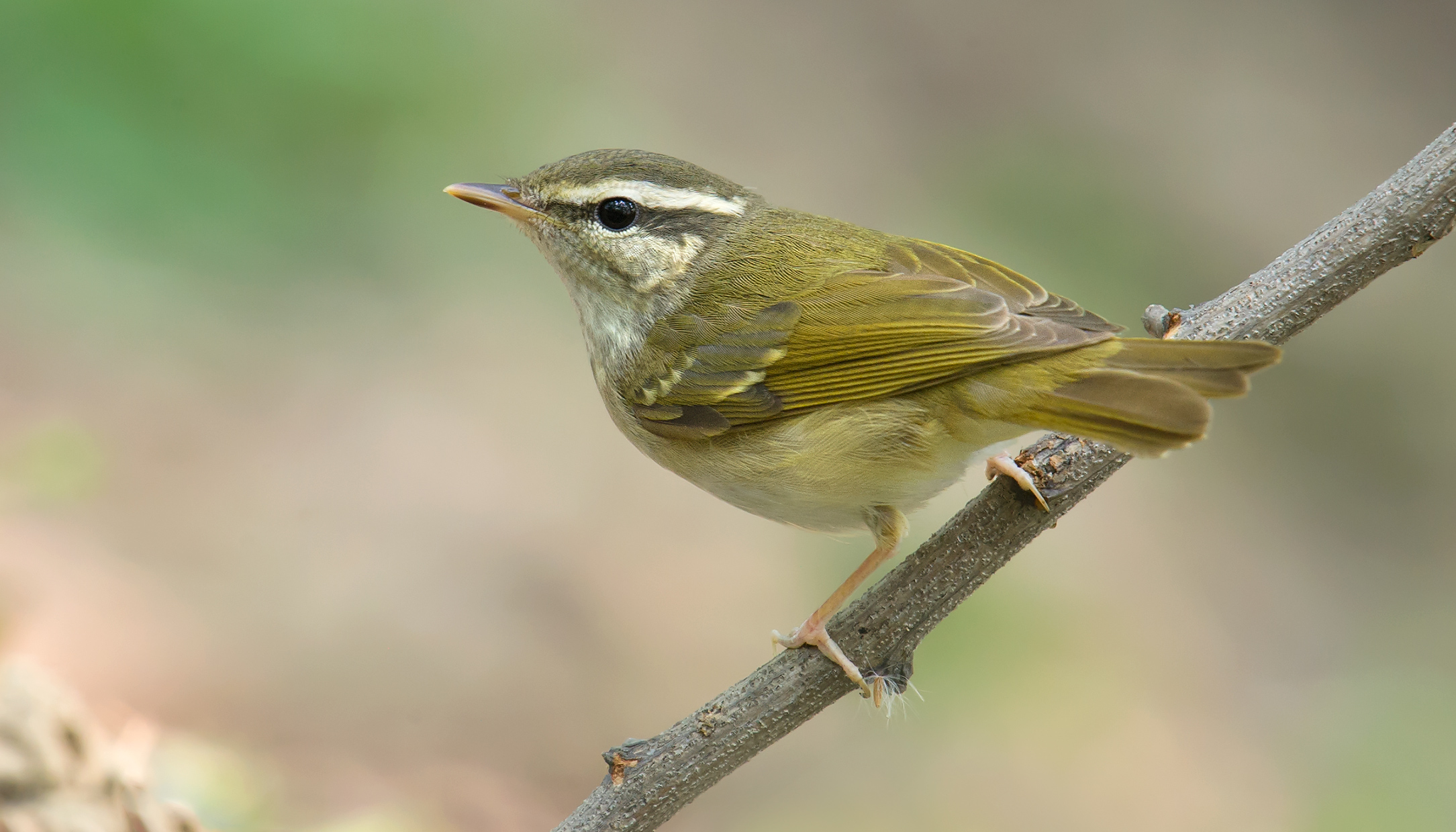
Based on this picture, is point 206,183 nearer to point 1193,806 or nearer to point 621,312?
point 621,312

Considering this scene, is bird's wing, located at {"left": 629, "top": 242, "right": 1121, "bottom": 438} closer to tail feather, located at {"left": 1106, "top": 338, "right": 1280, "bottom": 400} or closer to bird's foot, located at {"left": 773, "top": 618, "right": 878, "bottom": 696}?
tail feather, located at {"left": 1106, "top": 338, "right": 1280, "bottom": 400}

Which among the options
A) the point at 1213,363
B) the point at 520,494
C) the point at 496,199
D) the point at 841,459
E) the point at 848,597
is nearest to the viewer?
the point at 1213,363

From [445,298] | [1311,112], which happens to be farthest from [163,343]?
[1311,112]

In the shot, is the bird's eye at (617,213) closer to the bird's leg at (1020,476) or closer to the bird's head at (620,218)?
the bird's head at (620,218)

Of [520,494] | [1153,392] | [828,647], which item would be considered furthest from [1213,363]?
[520,494]

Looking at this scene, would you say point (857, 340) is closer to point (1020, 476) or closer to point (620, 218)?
point (1020, 476)

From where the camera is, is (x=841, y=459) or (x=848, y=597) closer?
(x=841, y=459)

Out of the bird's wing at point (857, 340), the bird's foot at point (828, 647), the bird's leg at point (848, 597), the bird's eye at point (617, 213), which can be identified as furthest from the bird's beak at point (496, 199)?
the bird's foot at point (828, 647)
